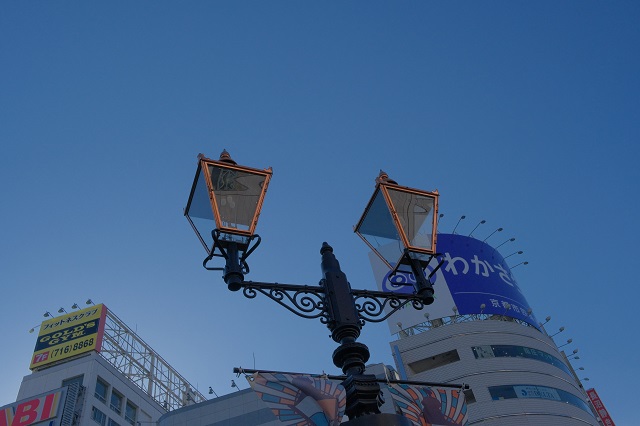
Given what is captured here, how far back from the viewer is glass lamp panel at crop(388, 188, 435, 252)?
6.64 m

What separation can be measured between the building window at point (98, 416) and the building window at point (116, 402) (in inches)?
83.7

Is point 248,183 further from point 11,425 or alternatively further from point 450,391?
point 11,425

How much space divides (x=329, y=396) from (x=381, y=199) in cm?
211

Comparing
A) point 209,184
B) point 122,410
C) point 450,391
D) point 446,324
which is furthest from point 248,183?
point 122,410

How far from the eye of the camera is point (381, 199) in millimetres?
6727

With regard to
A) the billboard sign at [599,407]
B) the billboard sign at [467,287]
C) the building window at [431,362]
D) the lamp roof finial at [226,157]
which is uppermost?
the billboard sign at [467,287]

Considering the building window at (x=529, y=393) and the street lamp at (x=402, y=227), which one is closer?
the street lamp at (x=402, y=227)

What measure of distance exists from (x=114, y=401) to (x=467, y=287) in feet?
101

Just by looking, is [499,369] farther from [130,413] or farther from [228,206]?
[228,206]

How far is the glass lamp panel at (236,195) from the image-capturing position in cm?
604

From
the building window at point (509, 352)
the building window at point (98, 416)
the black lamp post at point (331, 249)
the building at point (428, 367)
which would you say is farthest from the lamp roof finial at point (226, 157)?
the building window at point (98, 416)

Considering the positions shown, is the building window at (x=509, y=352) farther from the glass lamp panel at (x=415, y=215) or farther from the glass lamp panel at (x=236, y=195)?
the glass lamp panel at (x=236, y=195)

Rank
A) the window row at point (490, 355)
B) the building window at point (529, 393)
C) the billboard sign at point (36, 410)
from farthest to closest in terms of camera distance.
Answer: the window row at point (490, 355) < the billboard sign at point (36, 410) < the building window at point (529, 393)

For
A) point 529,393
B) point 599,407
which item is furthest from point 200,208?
point 599,407
